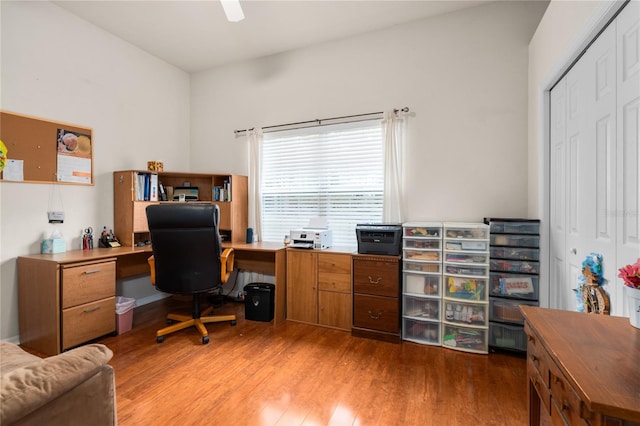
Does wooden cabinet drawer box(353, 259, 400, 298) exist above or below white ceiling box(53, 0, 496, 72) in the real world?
below

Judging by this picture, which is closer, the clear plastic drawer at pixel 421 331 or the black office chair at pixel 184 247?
the black office chair at pixel 184 247

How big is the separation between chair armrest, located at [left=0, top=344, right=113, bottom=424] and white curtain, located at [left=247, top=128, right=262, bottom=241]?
262cm

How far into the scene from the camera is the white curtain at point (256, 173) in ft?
11.7

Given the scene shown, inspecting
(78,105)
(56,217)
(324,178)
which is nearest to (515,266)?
(324,178)

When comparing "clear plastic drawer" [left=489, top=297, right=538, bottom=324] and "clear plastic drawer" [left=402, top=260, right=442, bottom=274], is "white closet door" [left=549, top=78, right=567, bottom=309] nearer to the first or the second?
"clear plastic drawer" [left=489, top=297, right=538, bottom=324]

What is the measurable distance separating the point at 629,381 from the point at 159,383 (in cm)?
230

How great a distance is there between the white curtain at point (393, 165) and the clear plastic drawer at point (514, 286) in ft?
3.17

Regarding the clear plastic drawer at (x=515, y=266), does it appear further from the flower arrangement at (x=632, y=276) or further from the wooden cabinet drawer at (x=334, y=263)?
the flower arrangement at (x=632, y=276)

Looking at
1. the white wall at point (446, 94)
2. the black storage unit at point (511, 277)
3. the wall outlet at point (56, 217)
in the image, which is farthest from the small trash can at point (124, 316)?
the black storage unit at point (511, 277)

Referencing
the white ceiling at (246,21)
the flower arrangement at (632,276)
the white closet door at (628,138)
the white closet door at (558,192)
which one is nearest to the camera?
the flower arrangement at (632,276)

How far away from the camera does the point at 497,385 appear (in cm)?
187

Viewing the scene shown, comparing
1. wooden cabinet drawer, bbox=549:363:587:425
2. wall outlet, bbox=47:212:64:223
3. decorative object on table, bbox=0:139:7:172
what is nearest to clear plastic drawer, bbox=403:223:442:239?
wooden cabinet drawer, bbox=549:363:587:425

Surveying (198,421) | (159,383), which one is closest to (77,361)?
(198,421)

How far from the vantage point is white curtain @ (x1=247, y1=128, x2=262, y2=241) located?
3.56m
